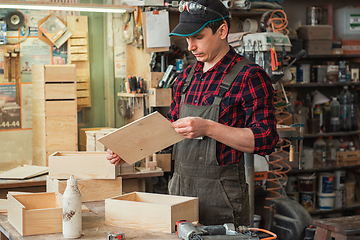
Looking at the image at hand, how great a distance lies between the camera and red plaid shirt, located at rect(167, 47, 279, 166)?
1925 mm

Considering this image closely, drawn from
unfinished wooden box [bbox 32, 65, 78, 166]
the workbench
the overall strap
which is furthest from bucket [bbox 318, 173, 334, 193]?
the workbench

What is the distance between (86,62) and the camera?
171 inches

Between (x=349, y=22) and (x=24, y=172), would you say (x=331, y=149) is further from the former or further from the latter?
(x=24, y=172)

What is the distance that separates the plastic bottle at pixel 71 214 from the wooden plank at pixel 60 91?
214 centimetres

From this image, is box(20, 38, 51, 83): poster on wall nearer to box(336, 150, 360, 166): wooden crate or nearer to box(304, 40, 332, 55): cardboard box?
box(304, 40, 332, 55): cardboard box

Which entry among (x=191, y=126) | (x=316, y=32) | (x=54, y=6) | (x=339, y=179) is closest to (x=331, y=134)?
(x=339, y=179)

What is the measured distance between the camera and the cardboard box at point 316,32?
183 inches

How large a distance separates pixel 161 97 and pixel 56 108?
2.93ft

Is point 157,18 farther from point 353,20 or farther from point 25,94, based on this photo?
point 353,20

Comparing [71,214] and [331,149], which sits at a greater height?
[71,214]

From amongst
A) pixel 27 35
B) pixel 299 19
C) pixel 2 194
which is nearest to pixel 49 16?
pixel 27 35

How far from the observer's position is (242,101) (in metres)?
1.98

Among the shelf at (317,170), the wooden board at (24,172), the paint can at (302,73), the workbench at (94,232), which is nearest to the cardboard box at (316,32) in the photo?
the paint can at (302,73)

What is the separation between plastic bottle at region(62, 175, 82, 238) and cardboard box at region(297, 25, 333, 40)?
3.65 m
